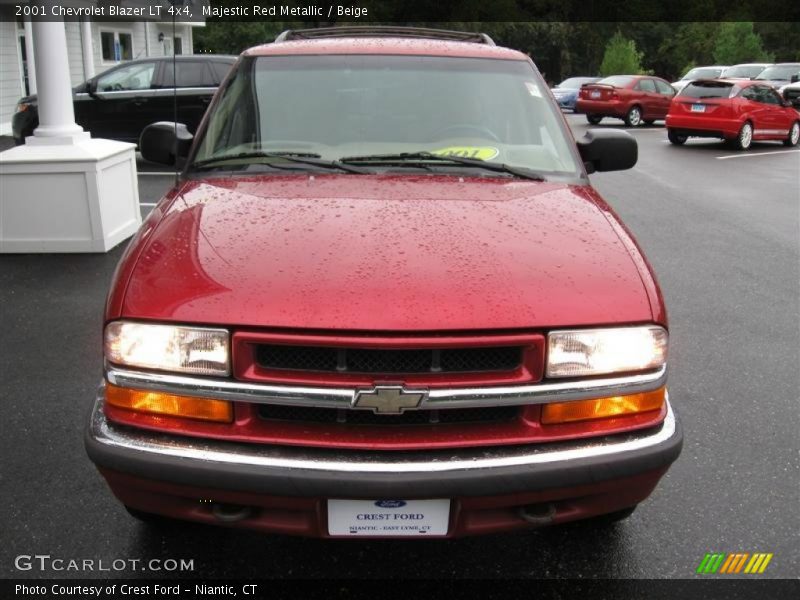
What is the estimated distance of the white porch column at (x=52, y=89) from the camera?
7230 millimetres

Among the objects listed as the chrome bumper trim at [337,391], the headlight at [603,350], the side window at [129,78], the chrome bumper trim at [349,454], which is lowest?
the chrome bumper trim at [349,454]

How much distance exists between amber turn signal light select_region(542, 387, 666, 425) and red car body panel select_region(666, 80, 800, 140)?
16.6 meters

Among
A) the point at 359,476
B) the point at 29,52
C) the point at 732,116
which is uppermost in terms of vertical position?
the point at 29,52

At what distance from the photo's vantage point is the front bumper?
2205 mm

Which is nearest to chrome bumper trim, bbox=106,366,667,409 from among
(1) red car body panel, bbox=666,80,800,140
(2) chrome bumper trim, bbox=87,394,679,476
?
(2) chrome bumper trim, bbox=87,394,679,476

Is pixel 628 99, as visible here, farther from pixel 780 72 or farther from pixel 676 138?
pixel 780 72

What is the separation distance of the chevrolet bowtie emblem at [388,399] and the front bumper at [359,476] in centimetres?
14

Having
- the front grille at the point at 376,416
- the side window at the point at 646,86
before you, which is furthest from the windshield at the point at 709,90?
the front grille at the point at 376,416

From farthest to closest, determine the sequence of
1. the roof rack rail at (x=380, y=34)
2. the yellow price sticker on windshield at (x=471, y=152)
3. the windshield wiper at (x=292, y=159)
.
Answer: the roof rack rail at (x=380, y=34)
the yellow price sticker on windshield at (x=471, y=152)
the windshield wiper at (x=292, y=159)

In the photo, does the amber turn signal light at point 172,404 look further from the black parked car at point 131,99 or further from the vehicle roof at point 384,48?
the black parked car at point 131,99

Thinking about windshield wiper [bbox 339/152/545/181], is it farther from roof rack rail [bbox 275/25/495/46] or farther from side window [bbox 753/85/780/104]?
side window [bbox 753/85/780/104]

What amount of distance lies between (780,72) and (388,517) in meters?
31.5

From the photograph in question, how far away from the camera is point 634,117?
943 inches

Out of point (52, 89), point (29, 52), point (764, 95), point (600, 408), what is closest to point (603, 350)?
point (600, 408)
